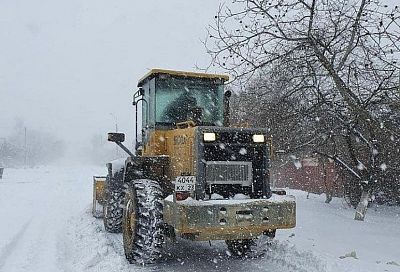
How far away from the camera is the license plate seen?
20.3 ft

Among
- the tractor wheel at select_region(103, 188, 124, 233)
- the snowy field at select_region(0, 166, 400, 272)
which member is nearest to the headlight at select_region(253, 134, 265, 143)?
the snowy field at select_region(0, 166, 400, 272)

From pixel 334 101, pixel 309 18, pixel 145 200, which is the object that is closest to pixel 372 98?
pixel 334 101

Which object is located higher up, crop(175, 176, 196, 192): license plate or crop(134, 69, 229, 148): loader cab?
crop(134, 69, 229, 148): loader cab

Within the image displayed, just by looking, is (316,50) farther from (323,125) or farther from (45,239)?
(45,239)

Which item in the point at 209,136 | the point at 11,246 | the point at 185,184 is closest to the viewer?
the point at 185,184

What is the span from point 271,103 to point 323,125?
50.3 inches

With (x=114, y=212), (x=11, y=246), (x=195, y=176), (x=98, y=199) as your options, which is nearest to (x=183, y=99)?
(x=195, y=176)

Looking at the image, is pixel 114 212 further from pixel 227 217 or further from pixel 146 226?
pixel 227 217

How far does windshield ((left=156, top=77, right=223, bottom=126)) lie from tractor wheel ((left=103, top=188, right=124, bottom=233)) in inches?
112

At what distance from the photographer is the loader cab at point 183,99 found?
767 centimetres

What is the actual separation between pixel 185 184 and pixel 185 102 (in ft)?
6.23

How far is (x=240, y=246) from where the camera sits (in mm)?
7672

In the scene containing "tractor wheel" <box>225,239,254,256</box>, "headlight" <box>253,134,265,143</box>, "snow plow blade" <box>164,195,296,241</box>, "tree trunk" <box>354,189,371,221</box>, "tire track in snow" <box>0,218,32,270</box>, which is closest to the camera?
"snow plow blade" <box>164,195,296,241</box>

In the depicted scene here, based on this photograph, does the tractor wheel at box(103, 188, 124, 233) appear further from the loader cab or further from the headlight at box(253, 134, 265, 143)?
the headlight at box(253, 134, 265, 143)
